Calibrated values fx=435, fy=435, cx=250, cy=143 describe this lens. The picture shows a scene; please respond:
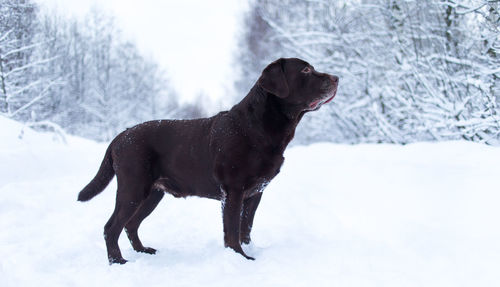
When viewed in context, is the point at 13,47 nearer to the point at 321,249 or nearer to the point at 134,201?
the point at 134,201

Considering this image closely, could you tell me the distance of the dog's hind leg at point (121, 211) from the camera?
3.32 meters

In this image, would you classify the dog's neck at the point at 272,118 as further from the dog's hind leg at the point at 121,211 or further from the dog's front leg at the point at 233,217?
the dog's hind leg at the point at 121,211

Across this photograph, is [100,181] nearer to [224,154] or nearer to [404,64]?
[224,154]

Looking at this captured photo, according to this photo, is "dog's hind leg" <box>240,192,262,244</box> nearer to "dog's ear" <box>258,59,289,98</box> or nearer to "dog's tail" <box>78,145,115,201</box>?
"dog's ear" <box>258,59,289,98</box>

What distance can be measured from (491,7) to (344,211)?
149 inches

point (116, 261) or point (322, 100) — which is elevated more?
point (322, 100)

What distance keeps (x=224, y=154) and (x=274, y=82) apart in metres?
0.65

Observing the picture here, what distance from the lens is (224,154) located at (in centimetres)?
325

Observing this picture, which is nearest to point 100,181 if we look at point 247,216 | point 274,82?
point 247,216

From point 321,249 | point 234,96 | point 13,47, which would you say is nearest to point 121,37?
point 234,96

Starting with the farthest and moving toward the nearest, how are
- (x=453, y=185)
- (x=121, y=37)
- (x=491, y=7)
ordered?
(x=121, y=37) < (x=491, y=7) < (x=453, y=185)

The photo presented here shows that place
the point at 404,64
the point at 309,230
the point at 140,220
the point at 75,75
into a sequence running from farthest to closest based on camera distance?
the point at 75,75, the point at 404,64, the point at 309,230, the point at 140,220

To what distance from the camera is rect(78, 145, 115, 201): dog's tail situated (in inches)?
141

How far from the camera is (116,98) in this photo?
28.8 m
